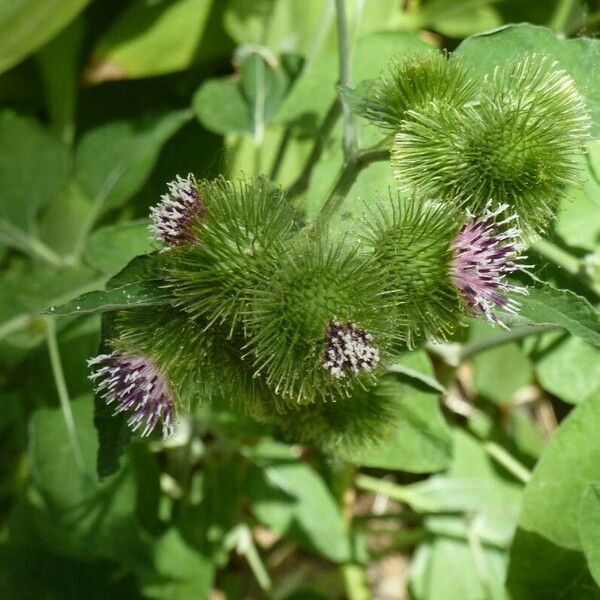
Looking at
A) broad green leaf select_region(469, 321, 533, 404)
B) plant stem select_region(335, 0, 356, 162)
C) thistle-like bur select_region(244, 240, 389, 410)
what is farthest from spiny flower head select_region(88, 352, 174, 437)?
broad green leaf select_region(469, 321, 533, 404)

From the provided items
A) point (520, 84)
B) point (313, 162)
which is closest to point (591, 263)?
point (520, 84)

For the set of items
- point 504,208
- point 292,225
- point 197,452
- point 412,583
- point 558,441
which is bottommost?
point 412,583

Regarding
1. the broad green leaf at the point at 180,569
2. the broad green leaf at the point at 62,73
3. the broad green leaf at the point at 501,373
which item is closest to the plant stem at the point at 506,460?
the broad green leaf at the point at 501,373

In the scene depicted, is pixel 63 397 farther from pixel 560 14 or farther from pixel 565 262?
pixel 560 14

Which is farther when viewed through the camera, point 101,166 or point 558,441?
Result: point 101,166

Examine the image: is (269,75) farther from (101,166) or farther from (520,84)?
(520,84)

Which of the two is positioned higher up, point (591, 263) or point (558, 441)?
point (591, 263)

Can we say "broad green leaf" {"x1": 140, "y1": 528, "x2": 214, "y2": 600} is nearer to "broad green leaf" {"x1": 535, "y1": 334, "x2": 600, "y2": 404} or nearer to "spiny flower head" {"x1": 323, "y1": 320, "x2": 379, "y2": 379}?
"broad green leaf" {"x1": 535, "y1": 334, "x2": 600, "y2": 404}
